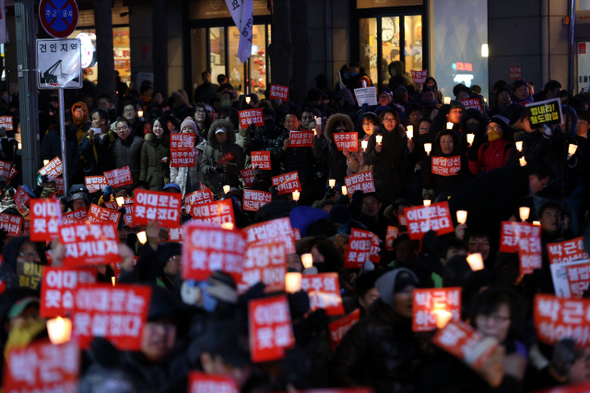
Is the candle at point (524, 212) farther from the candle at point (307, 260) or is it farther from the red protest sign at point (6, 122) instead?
the red protest sign at point (6, 122)

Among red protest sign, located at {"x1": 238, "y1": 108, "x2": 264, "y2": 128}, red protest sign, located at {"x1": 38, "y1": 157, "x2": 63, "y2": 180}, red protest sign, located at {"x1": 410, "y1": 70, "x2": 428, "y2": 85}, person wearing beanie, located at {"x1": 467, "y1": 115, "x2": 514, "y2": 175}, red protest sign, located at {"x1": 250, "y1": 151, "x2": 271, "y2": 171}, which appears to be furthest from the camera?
red protest sign, located at {"x1": 410, "y1": 70, "x2": 428, "y2": 85}

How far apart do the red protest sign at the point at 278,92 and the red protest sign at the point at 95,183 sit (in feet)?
A: 16.2

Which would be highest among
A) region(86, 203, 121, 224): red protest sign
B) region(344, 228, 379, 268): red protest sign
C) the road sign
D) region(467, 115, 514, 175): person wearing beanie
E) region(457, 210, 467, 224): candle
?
the road sign

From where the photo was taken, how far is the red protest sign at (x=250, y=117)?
474 inches

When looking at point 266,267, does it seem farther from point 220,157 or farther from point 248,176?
point 220,157

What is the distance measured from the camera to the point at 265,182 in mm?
11039

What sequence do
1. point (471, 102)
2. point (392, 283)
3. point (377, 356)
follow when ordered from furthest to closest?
point (471, 102), point (392, 283), point (377, 356)

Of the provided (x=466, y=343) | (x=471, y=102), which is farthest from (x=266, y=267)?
(x=471, y=102)

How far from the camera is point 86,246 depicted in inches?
223

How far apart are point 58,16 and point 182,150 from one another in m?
2.09

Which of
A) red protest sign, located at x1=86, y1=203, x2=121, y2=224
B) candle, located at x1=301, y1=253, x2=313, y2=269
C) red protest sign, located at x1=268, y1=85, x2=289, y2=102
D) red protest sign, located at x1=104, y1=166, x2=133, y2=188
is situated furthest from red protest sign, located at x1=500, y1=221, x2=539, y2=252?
red protest sign, located at x1=268, y1=85, x2=289, y2=102

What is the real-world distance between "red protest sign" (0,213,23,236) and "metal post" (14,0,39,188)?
9.78ft

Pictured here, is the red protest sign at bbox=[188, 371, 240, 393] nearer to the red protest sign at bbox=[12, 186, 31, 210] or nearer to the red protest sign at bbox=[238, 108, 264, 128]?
the red protest sign at bbox=[12, 186, 31, 210]

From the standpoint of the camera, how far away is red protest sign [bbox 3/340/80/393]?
3564 mm
